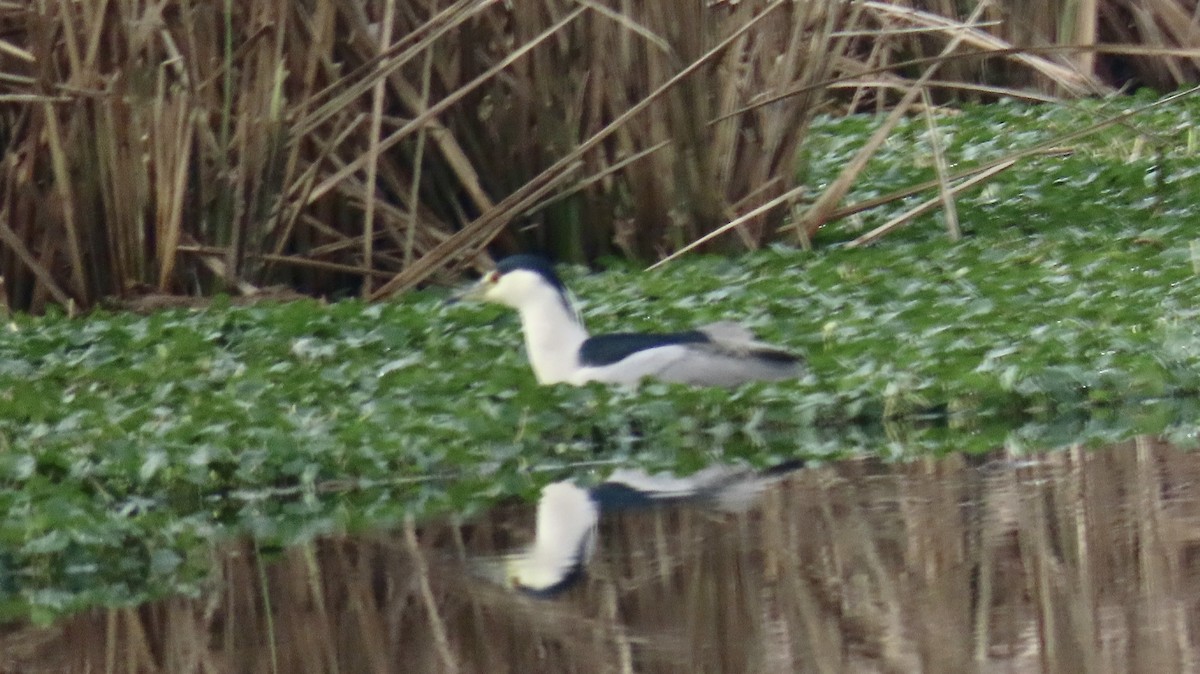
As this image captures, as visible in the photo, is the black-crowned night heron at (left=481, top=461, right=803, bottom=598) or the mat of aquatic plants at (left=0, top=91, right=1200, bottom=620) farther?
the mat of aquatic plants at (left=0, top=91, right=1200, bottom=620)

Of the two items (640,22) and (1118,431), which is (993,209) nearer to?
(640,22)

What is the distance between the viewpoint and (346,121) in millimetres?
10109

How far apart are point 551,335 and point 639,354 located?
52cm

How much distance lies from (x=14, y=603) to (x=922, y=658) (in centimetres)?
239

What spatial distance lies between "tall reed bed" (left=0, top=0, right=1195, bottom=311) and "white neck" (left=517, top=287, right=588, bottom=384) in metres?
1.42

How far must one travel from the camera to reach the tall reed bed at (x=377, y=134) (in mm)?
9508

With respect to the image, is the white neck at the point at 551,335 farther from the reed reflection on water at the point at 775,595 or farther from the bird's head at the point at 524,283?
the reed reflection on water at the point at 775,595

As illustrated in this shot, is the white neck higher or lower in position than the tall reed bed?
lower

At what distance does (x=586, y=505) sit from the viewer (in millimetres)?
6277

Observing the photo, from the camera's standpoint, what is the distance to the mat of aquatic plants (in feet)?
21.5

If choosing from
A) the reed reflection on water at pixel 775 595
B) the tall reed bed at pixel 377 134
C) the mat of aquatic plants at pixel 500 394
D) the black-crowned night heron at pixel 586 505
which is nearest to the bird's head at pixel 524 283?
the mat of aquatic plants at pixel 500 394

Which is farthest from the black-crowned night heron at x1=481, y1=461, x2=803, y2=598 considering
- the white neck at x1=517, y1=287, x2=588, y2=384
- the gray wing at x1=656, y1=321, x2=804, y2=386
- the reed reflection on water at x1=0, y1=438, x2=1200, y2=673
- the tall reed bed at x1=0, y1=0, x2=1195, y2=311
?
the tall reed bed at x1=0, y1=0, x2=1195, y2=311

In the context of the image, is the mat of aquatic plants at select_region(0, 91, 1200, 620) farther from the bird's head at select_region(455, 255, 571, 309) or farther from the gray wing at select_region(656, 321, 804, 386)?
the bird's head at select_region(455, 255, 571, 309)

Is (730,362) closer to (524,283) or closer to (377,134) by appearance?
(524,283)
